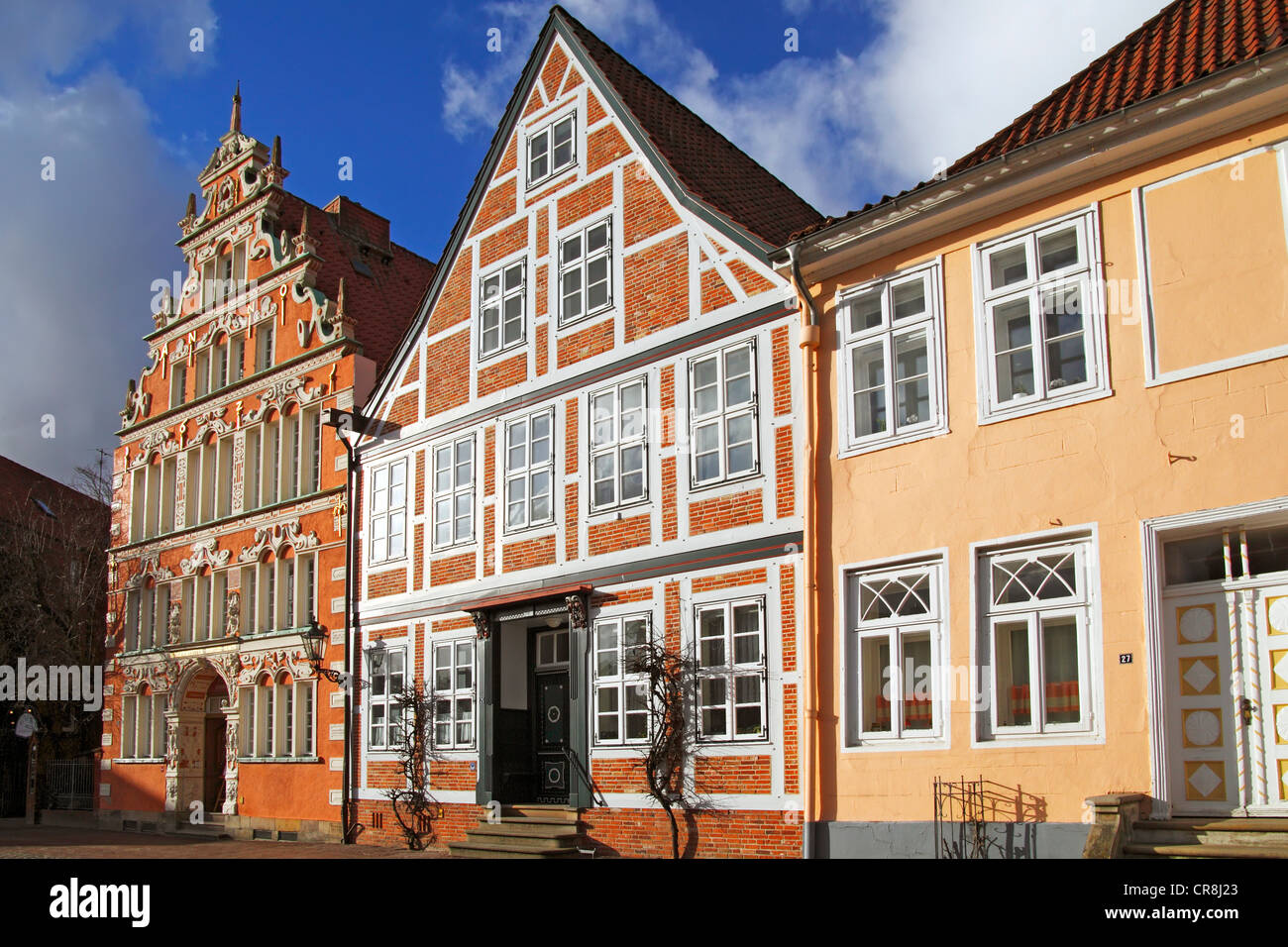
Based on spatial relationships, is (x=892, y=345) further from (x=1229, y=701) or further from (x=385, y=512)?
(x=385, y=512)

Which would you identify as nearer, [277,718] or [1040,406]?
[1040,406]

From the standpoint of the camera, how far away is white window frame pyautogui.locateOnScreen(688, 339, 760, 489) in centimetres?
1467

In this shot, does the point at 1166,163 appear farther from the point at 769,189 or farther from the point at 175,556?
the point at 175,556

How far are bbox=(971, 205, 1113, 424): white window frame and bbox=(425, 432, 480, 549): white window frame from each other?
28.7 feet

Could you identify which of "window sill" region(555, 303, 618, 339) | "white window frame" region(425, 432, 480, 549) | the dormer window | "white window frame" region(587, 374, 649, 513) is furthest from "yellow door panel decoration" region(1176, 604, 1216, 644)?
the dormer window

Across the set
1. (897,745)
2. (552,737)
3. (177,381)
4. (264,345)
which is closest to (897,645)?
(897,745)

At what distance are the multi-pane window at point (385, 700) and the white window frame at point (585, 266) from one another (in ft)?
20.4

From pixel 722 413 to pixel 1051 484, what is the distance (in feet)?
14.9

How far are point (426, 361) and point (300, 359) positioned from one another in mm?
4499

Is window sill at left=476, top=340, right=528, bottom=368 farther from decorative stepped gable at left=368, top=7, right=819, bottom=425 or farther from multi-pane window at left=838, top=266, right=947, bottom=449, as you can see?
multi-pane window at left=838, top=266, right=947, bottom=449

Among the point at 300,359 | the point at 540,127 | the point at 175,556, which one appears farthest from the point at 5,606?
the point at 540,127

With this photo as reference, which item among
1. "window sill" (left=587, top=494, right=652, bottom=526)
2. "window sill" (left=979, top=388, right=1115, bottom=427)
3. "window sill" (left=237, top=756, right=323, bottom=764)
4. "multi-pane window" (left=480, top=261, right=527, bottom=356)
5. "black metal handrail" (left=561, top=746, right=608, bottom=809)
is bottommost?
"window sill" (left=237, top=756, right=323, bottom=764)

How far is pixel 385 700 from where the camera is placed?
2009cm

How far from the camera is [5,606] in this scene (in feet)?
108
